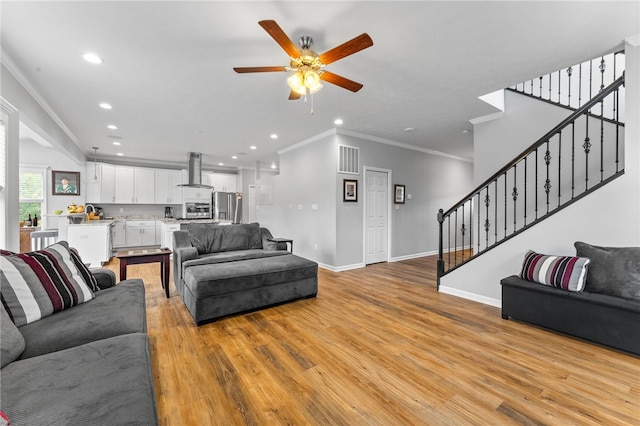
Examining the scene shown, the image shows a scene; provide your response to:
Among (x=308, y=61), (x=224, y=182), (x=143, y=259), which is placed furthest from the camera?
(x=224, y=182)

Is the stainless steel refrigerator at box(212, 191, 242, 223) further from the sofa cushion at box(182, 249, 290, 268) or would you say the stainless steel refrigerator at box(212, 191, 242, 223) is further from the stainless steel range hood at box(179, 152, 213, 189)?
the sofa cushion at box(182, 249, 290, 268)

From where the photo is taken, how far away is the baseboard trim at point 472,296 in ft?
10.6

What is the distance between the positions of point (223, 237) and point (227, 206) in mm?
4549

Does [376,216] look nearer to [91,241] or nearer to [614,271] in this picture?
[614,271]

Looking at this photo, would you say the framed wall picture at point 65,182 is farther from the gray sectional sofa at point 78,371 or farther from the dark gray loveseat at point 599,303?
the dark gray loveseat at point 599,303

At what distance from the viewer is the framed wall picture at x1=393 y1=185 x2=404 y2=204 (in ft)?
19.5

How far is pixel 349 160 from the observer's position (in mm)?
5199

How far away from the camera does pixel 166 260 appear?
11.5ft

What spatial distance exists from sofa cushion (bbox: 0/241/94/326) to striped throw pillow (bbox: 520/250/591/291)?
154 inches

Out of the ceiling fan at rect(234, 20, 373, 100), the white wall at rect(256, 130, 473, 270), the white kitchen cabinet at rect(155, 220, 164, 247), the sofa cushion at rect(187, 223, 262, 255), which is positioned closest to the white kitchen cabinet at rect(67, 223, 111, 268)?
→ the white kitchen cabinet at rect(155, 220, 164, 247)

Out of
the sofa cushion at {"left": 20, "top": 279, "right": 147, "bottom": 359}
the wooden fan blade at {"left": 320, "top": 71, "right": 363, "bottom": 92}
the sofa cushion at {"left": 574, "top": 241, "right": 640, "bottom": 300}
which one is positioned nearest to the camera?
the sofa cushion at {"left": 20, "top": 279, "right": 147, "bottom": 359}

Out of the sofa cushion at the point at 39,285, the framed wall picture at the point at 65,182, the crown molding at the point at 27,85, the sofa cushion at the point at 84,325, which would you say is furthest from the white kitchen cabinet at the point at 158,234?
the sofa cushion at the point at 84,325

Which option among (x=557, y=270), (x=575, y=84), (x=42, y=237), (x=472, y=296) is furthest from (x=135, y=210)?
(x=575, y=84)

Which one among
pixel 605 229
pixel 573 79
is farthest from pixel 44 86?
pixel 573 79
